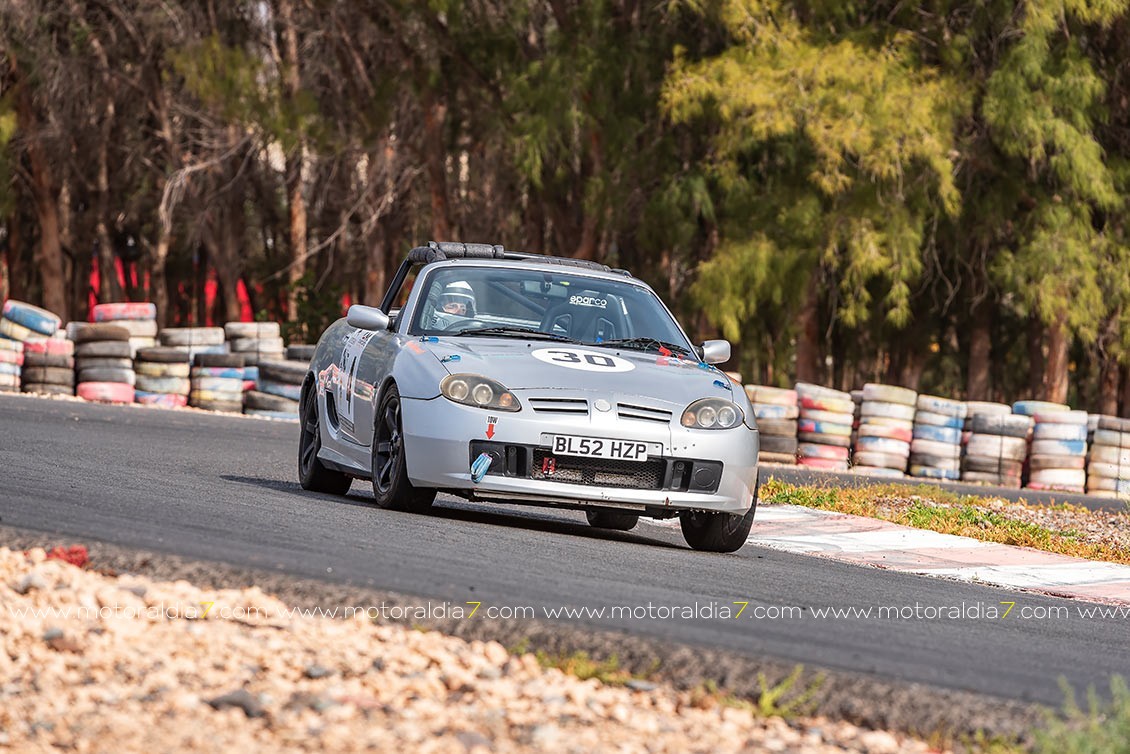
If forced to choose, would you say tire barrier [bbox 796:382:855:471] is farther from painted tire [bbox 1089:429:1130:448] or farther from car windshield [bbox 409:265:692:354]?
car windshield [bbox 409:265:692:354]

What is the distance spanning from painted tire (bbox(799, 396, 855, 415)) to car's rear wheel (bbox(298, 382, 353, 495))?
11.2m

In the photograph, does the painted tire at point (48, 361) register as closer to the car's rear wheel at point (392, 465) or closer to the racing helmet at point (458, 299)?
the racing helmet at point (458, 299)

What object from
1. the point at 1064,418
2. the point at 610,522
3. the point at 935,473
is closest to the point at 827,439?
the point at 935,473

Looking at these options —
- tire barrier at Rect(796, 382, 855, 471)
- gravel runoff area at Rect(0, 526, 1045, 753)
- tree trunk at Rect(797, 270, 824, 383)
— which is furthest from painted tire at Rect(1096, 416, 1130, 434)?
gravel runoff area at Rect(0, 526, 1045, 753)

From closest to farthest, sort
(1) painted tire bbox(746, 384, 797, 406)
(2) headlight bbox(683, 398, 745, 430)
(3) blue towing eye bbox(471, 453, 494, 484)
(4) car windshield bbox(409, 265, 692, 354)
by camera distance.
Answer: (3) blue towing eye bbox(471, 453, 494, 484)
(2) headlight bbox(683, 398, 745, 430)
(4) car windshield bbox(409, 265, 692, 354)
(1) painted tire bbox(746, 384, 797, 406)

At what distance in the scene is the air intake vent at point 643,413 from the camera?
9.02 m

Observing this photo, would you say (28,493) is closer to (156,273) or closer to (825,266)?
(825,266)

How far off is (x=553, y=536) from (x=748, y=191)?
19766 millimetres

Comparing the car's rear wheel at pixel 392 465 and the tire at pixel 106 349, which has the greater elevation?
the tire at pixel 106 349

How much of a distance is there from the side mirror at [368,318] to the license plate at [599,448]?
1.63m

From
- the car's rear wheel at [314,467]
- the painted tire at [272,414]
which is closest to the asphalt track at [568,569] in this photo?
the car's rear wheel at [314,467]

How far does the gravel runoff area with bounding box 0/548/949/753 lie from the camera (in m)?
4.69

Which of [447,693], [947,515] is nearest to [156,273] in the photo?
[947,515]

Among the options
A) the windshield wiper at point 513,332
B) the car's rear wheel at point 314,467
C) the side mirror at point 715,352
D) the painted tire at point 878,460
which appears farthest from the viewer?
the painted tire at point 878,460
